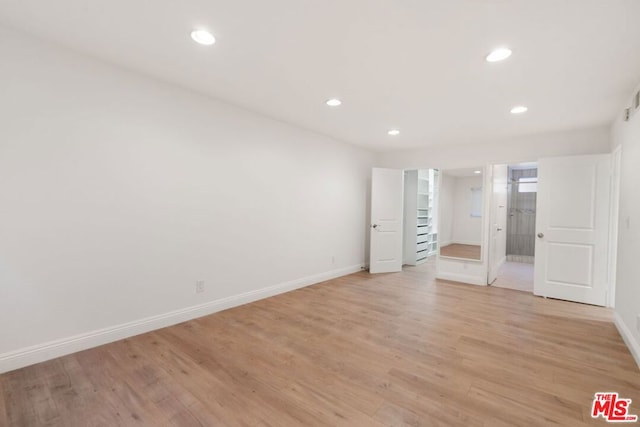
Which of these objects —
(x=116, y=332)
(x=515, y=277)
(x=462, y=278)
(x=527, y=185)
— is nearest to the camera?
(x=116, y=332)

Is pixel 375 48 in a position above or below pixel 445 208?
above

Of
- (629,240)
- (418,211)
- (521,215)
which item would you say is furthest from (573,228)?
(521,215)

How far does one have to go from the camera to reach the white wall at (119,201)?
84.6 inches

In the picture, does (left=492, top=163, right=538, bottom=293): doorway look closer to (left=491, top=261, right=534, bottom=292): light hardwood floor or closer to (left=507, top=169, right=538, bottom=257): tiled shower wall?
(left=507, top=169, right=538, bottom=257): tiled shower wall

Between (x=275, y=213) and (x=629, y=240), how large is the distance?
3771mm

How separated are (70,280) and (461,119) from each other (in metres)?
4.52

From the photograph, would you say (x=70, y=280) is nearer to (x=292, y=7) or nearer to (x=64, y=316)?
(x=64, y=316)

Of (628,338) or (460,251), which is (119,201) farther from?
(460,251)

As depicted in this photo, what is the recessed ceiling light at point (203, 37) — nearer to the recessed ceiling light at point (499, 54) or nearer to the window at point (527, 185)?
the recessed ceiling light at point (499, 54)

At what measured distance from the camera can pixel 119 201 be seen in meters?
2.62

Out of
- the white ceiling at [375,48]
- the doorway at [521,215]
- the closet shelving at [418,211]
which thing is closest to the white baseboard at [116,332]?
the white ceiling at [375,48]

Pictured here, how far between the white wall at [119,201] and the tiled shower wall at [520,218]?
6.12 meters

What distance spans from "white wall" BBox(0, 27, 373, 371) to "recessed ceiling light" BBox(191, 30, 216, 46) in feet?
3.28

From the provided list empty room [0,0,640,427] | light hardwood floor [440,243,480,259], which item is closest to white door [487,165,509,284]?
light hardwood floor [440,243,480,259]
